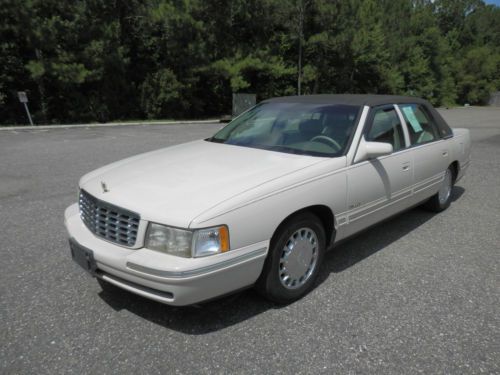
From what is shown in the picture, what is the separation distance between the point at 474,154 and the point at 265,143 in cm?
794

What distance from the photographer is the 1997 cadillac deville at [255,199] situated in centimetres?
223

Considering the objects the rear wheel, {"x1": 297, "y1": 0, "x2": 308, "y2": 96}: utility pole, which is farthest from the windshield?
{"x1": 297, "y1": 0, "x2": 308, "y2": 96}: utility pole

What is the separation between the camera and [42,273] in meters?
3.21

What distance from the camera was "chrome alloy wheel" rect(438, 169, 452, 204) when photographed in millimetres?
4679

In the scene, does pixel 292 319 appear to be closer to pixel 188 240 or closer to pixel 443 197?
pixel 188 240

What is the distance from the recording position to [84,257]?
2514 millimetres

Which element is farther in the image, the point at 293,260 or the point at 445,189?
the point at 445,189

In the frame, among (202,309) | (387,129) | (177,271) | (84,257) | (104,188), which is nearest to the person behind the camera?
(177,271)

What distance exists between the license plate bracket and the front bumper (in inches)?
1.3

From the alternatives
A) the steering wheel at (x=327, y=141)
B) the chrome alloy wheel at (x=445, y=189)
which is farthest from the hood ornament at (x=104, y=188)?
the chrome alloy wheel at (x=445, y=189)

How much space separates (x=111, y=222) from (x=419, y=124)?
3.33 meters

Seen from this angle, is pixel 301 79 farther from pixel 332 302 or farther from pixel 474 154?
pixel 332 302

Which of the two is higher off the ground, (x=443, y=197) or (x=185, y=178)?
(x=185, y=178)

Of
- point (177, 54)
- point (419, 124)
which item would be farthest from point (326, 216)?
point (177, 54)
